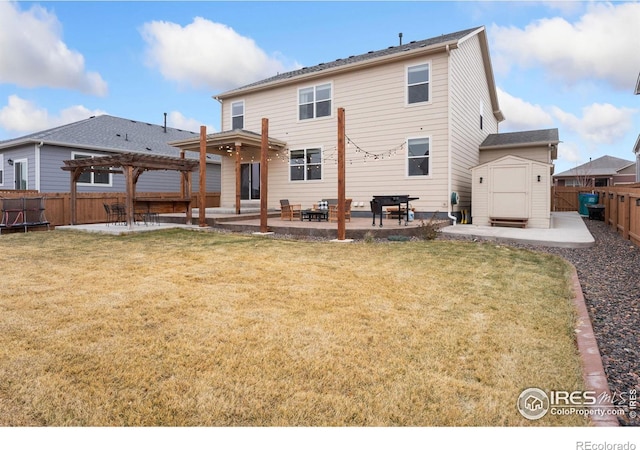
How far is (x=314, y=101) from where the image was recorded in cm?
1448

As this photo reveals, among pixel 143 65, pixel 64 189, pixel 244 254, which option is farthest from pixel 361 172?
pixel 64 189

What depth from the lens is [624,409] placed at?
212 cm

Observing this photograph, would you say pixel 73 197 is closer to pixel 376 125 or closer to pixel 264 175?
pixel 264 175

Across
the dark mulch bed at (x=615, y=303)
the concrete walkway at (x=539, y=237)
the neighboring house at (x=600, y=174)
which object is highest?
the neighboring house at (x=600, y=174)

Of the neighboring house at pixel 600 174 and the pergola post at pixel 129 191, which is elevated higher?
the neighboring house at pixel 600 174

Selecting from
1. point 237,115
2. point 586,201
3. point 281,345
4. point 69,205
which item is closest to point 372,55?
point 237,115

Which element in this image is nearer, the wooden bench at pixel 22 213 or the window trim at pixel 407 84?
the wooden bench at pixel 22 213

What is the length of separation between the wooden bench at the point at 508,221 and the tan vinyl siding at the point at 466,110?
1.66m

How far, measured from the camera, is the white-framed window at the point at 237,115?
1633 cm

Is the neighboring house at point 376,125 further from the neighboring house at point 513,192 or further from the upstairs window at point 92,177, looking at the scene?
the upstairs window at point 92,177

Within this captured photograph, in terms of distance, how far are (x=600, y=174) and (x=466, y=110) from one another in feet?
103

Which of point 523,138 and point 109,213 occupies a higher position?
point 523,138

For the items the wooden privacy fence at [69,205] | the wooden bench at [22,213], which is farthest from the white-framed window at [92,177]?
the wooden bench at [22,213]

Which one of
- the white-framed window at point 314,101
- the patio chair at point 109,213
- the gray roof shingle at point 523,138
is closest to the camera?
the patio chair at point 109,213
